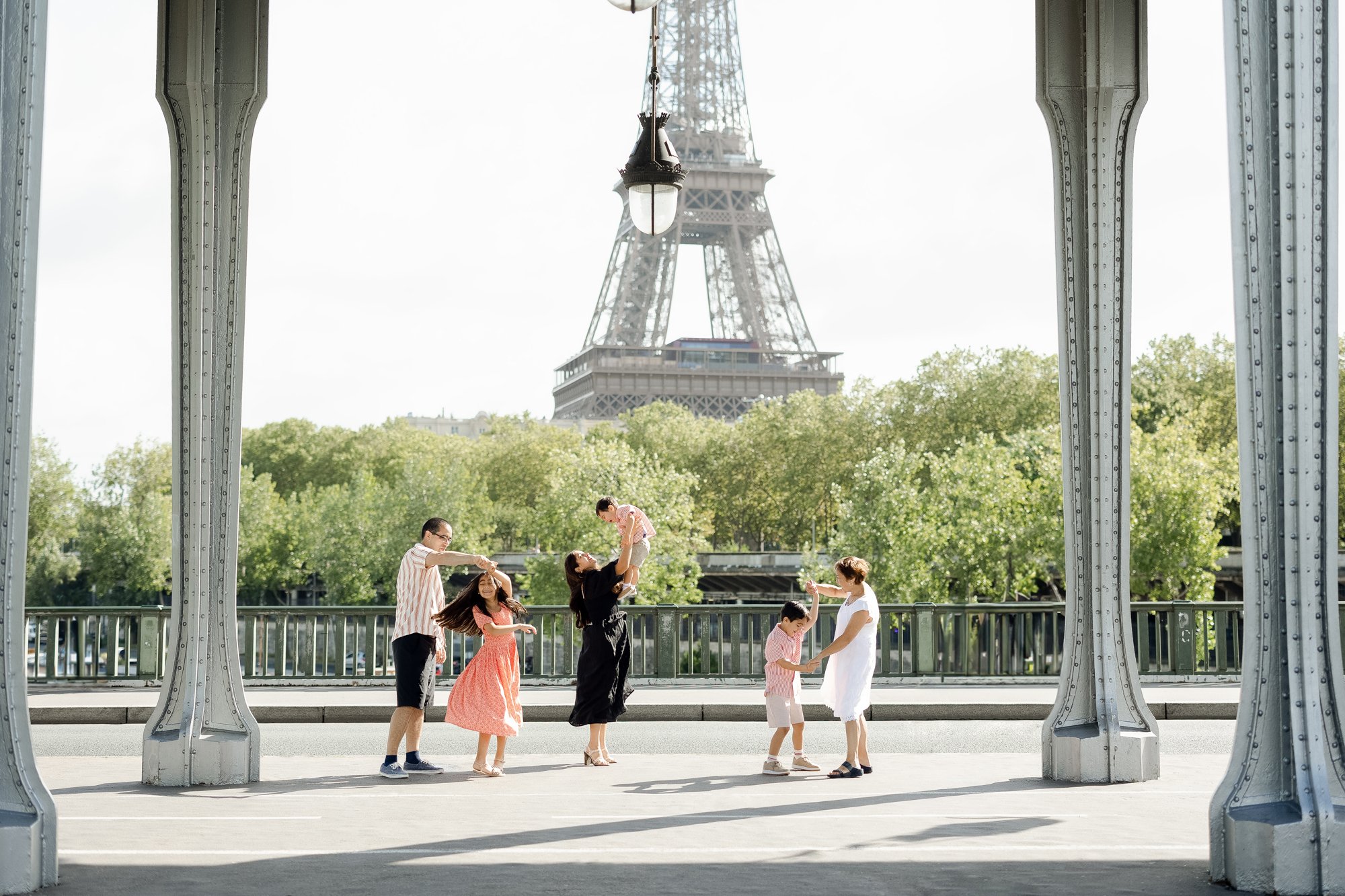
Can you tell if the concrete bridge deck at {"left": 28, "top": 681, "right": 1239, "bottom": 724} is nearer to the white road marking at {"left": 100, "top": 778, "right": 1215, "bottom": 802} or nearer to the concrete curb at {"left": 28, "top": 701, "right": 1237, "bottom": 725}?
the concrete curb at {"left": 28, "top": 701, "right": 1237, "bottom": 725}

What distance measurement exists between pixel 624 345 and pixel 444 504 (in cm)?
2707

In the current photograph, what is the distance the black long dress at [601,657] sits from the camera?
10.3 metres

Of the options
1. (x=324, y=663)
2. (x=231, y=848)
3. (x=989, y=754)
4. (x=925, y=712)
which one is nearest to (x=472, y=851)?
(x=231, y=848)

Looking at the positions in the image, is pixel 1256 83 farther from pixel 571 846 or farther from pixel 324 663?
pixel 324 663

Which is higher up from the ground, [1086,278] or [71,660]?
[1086,278]

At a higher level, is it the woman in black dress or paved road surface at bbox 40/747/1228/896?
the woman in black dress

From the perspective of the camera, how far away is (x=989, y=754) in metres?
11.1

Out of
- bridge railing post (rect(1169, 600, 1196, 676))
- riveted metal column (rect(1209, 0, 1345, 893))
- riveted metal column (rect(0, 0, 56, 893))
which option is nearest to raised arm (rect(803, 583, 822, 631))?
riveted metal column (rect(1209, 0, 1345, 893))

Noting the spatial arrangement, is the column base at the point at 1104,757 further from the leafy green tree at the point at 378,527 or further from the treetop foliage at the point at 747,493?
the leafy green tree at the point at 378,527

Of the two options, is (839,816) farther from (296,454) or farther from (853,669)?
(296,454)

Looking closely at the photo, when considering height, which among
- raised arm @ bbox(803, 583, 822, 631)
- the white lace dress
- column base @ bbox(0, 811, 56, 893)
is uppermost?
raised arm @ bbox(803, 583, 822, 631)

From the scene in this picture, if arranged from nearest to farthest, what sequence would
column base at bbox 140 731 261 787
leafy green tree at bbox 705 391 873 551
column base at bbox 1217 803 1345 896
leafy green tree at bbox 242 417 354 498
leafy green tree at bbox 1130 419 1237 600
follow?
1. column base at bbox 1217 803 1345 896
2. column base at bbox 140 731 261 787
3. leafy green tree at bbox 1130 419 1237 600
4. leafy green tree at bbox 705 391 873 551
5. leafy green tree at bbox 242 417 354 498

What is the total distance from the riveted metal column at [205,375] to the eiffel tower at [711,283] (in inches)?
2925

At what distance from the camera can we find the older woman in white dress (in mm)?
9836
